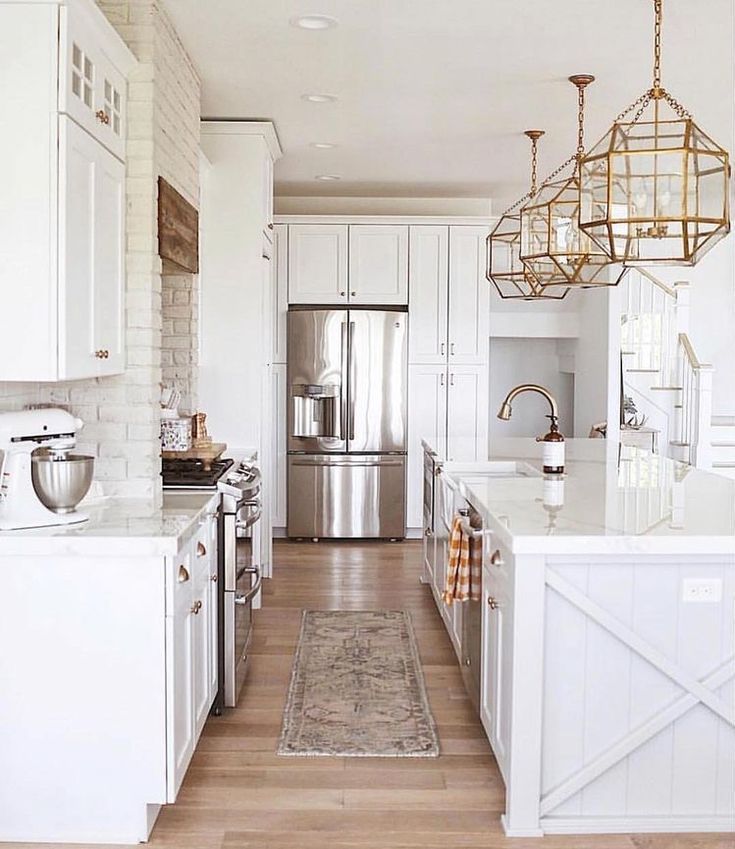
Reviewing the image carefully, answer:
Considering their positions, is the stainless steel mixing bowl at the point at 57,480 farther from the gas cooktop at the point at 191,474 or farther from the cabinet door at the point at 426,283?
the cabinet door at the point at 426,283

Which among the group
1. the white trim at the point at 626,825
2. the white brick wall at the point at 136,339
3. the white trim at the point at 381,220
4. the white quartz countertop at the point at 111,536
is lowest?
the white trim at the point at 626,825

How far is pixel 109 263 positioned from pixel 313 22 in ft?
4.67

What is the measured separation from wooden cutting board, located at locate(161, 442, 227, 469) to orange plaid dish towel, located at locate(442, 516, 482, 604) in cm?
119

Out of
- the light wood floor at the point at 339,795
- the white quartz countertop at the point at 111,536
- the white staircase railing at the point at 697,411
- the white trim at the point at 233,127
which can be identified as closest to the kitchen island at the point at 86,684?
the white quartz countertop at the point at 111,536

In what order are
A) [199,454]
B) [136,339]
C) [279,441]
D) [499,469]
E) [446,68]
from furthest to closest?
1. [279,441]
2. [499,469]
3. [446,68]
4. [199,454]
5. [136,339]

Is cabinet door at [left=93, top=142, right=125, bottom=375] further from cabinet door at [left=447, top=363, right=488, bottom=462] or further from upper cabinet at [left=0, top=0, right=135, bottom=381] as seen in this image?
cabinet door at [left=447, top=363, right=488, bottom=462]

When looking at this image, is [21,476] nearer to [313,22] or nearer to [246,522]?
[246,522]

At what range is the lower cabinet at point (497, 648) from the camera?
10.7 feet

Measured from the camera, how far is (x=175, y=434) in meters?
4.79

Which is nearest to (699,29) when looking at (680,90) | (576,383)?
(680,90)

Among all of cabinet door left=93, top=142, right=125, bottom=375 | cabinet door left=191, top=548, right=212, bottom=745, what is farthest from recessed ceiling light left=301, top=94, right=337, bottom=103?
cabinet door left=191, top=548, right=212, bottom=745

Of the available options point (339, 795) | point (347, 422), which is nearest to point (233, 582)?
point (339, 795)

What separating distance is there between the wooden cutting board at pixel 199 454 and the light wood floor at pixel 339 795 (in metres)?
1.00

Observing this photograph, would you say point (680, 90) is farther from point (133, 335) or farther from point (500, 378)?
point (500, 378)
